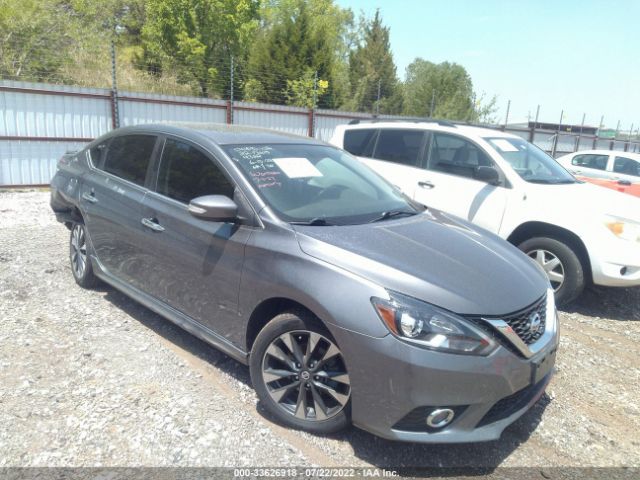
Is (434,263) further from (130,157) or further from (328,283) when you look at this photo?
(130,157)

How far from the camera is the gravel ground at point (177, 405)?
103 inches

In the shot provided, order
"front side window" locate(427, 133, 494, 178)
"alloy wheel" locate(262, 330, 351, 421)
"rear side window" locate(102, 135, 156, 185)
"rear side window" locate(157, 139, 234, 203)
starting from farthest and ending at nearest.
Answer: "front side window" locate(427, 133, 494, 178)
"rear side window" locate(102, 135, 156, 185)
"rear side window" locate(157, 139, 234, 203)
"alloy wheel" locate(262, 330, 351, 421)

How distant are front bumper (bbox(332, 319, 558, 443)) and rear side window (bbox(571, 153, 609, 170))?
10.6m

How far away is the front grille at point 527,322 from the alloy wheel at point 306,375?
906 millimetres

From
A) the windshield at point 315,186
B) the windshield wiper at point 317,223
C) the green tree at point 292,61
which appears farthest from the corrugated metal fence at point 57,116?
the green tree at point 292,61

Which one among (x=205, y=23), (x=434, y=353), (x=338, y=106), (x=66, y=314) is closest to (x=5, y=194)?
(x=66, y=314)

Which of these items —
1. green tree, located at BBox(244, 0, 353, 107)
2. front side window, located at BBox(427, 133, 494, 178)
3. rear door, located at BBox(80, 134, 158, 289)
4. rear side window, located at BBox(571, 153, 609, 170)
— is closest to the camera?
rear door, located at BBox(80, 134, 158, 289)

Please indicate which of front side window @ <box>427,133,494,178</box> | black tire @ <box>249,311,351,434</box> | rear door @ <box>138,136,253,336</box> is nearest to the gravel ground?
black tire @ <box>249,311,351,434</box>

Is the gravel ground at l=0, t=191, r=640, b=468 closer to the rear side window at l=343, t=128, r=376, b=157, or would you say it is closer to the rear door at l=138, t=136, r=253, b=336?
the rear door at l=138, t=136, r=253, b=336

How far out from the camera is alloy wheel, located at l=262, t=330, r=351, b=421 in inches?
99.5

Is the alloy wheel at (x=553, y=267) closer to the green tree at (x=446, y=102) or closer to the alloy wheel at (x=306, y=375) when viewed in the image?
the alloy wheel at (x=306, y=375)

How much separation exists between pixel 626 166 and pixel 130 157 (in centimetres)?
1111

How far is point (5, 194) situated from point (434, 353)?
10.4 meters

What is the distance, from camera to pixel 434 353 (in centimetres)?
225
